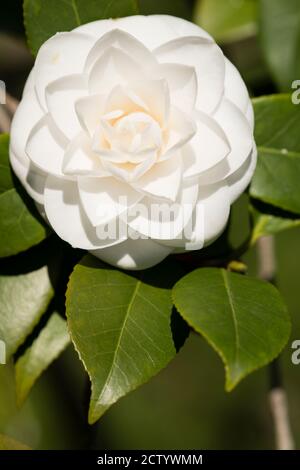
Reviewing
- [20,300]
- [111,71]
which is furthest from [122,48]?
[20,300]

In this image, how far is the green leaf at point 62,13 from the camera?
0.91 m

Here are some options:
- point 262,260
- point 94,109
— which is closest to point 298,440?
point 262,260

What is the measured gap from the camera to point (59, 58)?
0.82 metres

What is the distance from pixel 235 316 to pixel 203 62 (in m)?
0.30

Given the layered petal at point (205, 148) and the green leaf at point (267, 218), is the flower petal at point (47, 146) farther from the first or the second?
the green leaf at point (267, 218)

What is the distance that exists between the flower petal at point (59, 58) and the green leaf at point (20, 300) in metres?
0.26

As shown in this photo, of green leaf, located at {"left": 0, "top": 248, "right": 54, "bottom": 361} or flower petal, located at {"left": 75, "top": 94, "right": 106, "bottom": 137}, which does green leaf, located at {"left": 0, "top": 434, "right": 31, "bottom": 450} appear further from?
flower petal, located at {"left": 75, "top": 94, "right": 106, "bottom": 137}

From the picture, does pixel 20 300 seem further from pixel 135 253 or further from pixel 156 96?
pixel 156 96

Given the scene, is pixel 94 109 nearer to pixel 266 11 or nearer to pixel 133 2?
pixel 133 2

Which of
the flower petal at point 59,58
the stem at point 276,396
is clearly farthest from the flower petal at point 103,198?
the stem at point 276,396

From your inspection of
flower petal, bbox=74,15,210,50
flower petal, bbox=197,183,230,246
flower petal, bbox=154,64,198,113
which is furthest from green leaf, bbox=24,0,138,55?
flower petal, bbox=197,183,230,246

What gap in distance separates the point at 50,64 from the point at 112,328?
0.32m

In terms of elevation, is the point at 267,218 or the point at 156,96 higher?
the point at 156,96

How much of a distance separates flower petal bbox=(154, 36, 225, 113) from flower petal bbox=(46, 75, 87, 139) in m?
0.10
